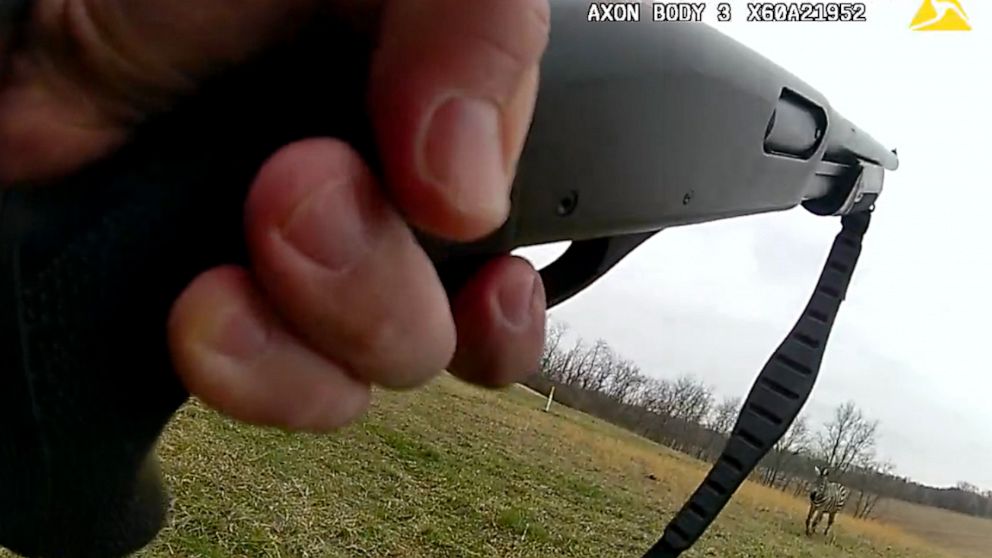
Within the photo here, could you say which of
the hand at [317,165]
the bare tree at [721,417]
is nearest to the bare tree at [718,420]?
the bare tree at [721,417]

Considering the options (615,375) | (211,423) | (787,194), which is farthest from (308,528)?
(787,194)

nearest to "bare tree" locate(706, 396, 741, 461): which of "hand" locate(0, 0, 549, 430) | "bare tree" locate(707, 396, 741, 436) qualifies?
"bare tree" locate(707, 396, 741, 436)

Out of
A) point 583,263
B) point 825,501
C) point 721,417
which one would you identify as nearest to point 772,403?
point 583,263

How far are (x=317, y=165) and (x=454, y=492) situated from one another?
1767 millimetres

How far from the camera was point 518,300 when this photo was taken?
0.35 meters

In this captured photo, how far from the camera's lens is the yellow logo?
24.7 inches

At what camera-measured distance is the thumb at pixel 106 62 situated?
0.23 meters

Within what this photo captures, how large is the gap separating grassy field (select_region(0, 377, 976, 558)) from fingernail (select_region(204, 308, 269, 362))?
1.15m

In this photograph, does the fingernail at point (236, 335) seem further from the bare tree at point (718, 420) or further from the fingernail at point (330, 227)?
the bare tree at point (718, 420)

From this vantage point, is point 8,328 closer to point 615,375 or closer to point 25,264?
point 25,264

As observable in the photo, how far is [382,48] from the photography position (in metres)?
0.21

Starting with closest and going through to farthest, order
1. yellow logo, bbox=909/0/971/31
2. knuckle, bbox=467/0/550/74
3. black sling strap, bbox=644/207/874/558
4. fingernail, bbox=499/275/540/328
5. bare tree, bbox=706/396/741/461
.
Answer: knuckle, bbox=467/0/550/74 < fingernail, bbox=499/275/540/328 < black sling strap, bbox=644/207/874/558 < yellow logo, bbox=909/0/971/31 < bare tree, bbox=706/396/741/461

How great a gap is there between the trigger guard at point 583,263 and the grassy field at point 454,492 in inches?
41.2

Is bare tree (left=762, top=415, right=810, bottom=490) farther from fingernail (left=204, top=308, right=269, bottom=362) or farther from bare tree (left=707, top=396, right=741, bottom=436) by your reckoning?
fingernail (left=204, top=308, right=269, bottom=362)
